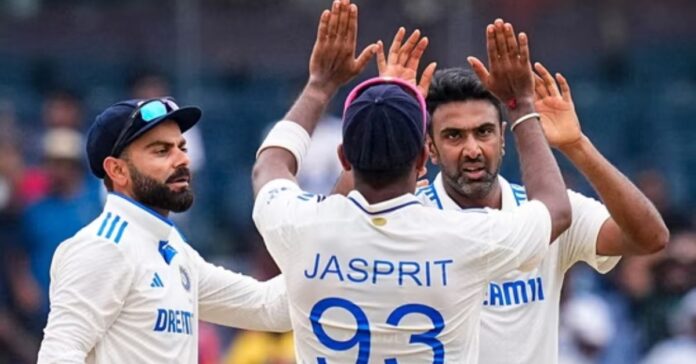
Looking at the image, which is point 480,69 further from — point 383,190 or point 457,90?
point 457,90

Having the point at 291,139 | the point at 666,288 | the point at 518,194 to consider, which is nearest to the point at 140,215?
the point at 291,139

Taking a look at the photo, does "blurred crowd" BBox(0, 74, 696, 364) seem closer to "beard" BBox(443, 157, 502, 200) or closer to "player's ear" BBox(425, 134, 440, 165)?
"player's ear" BBox(425, 134, 440, 165)

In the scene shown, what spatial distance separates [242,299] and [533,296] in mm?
1121

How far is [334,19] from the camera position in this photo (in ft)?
18.3

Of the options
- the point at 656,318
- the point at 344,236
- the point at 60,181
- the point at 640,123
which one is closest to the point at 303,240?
the point at 344,236

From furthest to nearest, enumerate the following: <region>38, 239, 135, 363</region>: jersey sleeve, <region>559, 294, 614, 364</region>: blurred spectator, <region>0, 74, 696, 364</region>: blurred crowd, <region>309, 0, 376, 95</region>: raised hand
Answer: <region>559, 294, 614, 364</region>: blurred spectator < <region>0, 74, 696, 364</region>: blurred crowd < <region>38, 239, 135, 363</region>: jersey sleeve < <region>309, 0, 376, 95</region>: raised hand

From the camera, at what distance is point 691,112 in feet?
54.2

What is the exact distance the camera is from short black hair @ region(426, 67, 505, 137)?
6418 mm

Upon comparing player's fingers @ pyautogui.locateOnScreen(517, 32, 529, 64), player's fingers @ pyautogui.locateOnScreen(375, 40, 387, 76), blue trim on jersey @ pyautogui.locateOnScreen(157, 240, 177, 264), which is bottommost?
blue trim on jersey @ pyautogui.locateOnScreen(157, 240, 177, 264)

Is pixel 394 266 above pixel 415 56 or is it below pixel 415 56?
below

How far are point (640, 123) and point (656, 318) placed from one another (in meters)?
4.79

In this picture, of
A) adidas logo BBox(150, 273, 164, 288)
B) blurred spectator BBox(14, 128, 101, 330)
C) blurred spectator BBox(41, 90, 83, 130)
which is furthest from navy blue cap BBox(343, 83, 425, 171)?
blurred spectator BBox(41, 90, 83, 130)

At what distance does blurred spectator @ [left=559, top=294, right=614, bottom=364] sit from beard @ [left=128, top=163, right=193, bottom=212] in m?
5.75

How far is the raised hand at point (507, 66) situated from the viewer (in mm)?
5484
